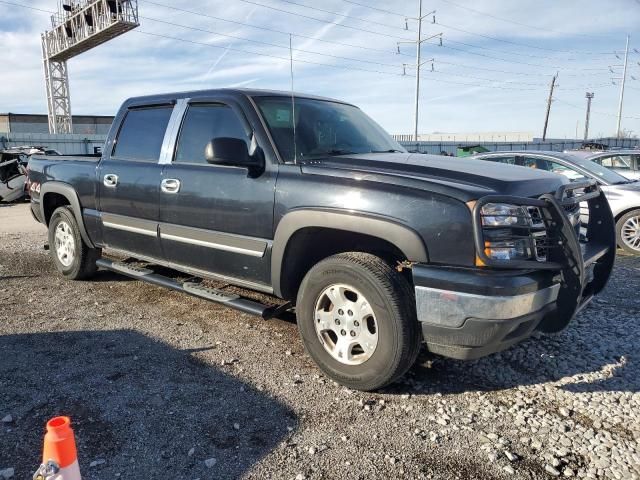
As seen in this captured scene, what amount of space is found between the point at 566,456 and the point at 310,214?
1.96m

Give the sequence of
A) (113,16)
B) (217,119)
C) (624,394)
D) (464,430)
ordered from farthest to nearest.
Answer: (113,16), (217,119), (624,394), (464,430)

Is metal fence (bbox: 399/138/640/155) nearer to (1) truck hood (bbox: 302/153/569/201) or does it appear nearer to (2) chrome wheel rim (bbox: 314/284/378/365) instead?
(1) truck hood (bbox: 302/153/569/201)

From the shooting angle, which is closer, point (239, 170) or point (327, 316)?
point (327, 316)

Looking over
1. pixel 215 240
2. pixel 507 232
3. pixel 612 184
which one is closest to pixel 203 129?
pixel 215 240

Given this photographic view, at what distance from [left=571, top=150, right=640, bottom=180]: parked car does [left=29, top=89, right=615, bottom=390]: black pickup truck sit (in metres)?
7.34

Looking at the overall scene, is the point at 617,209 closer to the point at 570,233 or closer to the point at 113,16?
the point at 570,233

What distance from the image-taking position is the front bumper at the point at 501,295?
278 cm

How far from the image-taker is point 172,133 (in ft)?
14.6

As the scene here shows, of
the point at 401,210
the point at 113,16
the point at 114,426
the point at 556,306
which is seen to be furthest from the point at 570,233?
the point at 113,16

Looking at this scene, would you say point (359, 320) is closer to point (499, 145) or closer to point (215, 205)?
point (215, 205)

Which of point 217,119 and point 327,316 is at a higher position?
point 217,119

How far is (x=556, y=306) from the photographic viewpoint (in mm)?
3080

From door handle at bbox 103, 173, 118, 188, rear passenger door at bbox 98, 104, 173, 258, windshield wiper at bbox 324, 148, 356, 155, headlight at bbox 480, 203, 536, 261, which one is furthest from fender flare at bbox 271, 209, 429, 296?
door handle at bbox 103, 173, 118, 188

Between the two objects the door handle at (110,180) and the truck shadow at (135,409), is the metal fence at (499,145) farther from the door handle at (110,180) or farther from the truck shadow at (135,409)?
the truck shadow at (135,409)
